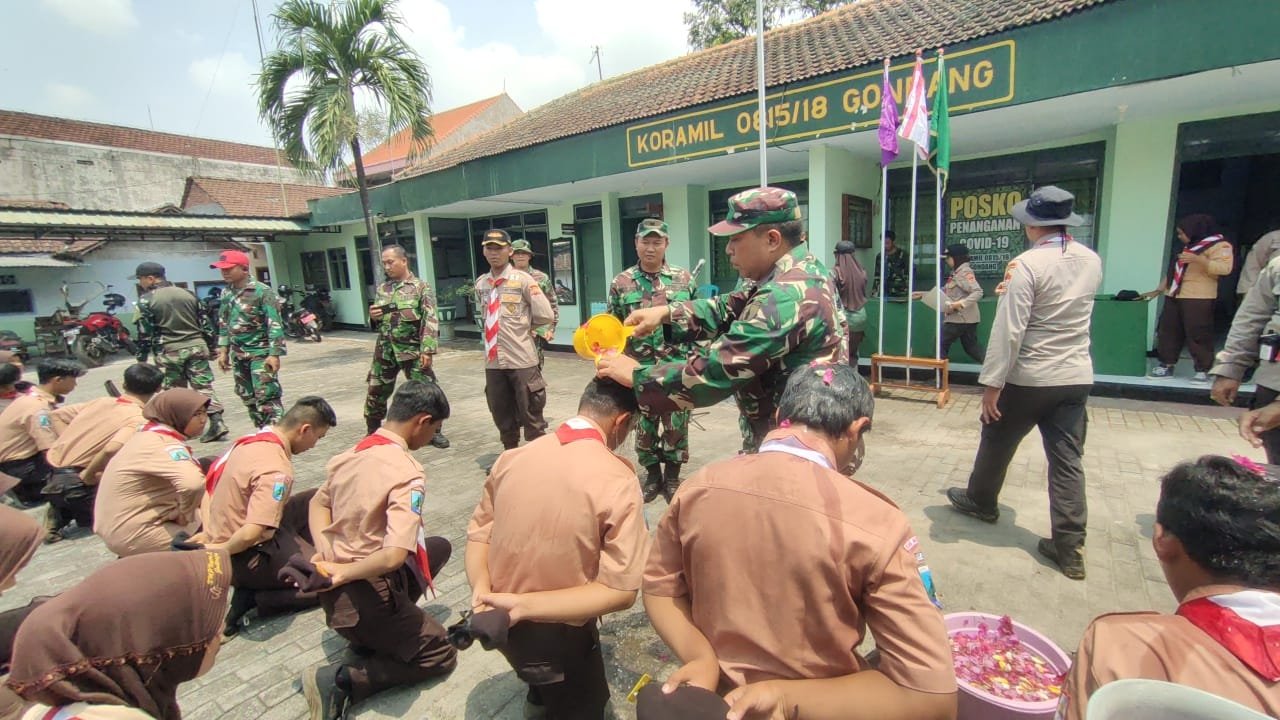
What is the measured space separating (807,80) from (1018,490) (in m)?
4.74

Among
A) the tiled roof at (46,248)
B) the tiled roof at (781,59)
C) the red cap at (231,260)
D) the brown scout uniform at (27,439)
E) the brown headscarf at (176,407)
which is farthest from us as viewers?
the tiled roof at (46,248)

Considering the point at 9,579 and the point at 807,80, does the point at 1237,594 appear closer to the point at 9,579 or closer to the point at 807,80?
the point at 9,579

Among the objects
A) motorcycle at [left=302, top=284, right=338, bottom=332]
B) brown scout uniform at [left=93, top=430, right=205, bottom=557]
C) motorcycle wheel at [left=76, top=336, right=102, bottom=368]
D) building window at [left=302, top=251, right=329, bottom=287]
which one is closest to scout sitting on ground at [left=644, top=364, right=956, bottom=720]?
brown scout uniform at [left=93, top=430, right=205, bottom=557]

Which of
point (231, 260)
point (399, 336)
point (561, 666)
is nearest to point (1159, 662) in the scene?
point (561, 666)

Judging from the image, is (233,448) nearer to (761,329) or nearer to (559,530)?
(559,530)

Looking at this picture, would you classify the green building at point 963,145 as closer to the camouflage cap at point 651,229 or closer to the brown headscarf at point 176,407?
the camouflage cap at point 651,229

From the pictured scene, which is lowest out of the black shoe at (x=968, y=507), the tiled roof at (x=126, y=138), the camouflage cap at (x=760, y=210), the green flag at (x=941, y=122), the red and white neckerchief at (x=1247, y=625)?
the black shoe at (x=968, y=507)

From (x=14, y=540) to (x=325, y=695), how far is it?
1.15 meters

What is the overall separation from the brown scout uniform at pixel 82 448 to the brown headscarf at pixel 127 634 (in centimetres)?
311

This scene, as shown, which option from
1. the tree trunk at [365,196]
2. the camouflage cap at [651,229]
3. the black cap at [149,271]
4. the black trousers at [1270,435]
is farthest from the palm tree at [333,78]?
the black trousers at [1270,435]

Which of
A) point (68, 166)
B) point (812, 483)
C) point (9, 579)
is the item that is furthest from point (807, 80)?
point (68, 166)

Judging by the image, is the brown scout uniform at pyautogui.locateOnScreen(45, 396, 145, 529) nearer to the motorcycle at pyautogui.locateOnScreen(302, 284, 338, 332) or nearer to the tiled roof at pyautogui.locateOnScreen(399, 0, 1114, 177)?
the tiled roof at pyautogui.locateOnScreen(399, 0, 1114, 177)

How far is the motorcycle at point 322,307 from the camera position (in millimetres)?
15950

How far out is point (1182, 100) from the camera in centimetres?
574
